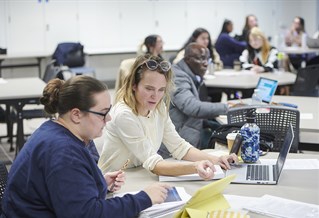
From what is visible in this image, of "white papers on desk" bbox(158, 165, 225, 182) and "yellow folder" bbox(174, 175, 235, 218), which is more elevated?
"yellow folder" bbox(174, 175, 235, 218)

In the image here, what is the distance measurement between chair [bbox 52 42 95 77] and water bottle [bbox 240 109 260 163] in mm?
6902

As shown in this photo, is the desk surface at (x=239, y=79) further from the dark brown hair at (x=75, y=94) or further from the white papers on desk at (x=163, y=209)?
the dark brown hair at (x=75, y=94)

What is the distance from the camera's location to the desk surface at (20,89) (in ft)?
17.2

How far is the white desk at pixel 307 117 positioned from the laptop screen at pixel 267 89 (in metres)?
0.23

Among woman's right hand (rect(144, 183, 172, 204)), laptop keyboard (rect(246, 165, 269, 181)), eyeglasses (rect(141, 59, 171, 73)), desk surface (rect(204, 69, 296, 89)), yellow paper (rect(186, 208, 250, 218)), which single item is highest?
eyeglasses (rect(141, 59, 171, 73))

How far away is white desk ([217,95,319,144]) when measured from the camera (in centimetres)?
370

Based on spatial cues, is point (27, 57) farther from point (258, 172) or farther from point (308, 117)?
point (258, 172)

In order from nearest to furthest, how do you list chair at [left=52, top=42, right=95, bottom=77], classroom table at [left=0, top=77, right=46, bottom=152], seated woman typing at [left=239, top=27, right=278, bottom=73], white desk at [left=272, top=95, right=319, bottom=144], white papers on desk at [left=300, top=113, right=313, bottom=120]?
white desk at [left=272, top=95, right=319, bottom=144]
white papers on desk at [left=300, top=113, right=313, bottom=120]
classroom table at [left=0, top=77, right=46, bottom=152]
seated woman typing at [left=239, top=27, right=278, bottom=73]
chair at [left=52, top=42, right=95, bottom=77]

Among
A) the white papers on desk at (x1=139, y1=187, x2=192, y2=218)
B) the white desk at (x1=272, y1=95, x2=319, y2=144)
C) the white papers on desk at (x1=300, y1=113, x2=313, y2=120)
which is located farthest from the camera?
the white papers on desk at (x1=300, y1=113, x2=313, y2=120)

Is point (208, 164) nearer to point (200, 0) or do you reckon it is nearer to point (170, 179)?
point (170, 179)

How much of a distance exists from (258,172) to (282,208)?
488mm

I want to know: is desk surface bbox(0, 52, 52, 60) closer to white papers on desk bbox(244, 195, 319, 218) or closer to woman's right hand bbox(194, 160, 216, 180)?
woman's right hand bbox(194, 160, 216, 180)

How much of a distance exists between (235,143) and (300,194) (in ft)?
1.85

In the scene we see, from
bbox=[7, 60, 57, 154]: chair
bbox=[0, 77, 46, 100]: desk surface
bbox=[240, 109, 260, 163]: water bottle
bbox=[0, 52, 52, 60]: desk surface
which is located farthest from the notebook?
bbox=[240, 109, 260, 163]: water bottle
